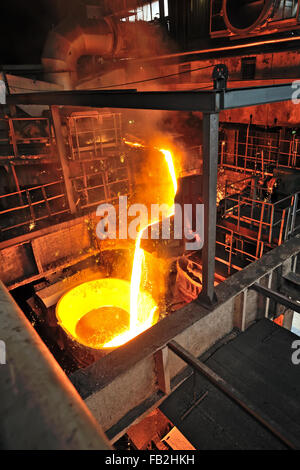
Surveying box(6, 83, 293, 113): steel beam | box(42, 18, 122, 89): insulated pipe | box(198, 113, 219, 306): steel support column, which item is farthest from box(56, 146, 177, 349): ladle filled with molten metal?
box(42, 18, 122, 89): insulated pipe

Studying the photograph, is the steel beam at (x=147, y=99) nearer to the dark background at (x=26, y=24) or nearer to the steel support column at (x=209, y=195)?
the steel support column at (x=209, y=195)

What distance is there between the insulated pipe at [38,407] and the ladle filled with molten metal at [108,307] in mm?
7351

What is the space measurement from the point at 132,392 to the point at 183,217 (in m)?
4.53

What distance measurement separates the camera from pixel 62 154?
8.48 meters

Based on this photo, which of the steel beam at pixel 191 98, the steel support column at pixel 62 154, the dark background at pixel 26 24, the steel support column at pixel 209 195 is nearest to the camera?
the steel beam at pixel 191 98

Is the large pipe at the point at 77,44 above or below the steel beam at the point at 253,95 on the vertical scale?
above

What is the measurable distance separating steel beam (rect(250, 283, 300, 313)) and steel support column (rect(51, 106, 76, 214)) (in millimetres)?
5966

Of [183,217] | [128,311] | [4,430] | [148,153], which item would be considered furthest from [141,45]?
[4,430]

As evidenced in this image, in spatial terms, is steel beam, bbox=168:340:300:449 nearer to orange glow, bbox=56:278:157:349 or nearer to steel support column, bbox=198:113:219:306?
steel support column, bbox=198:113:219:306

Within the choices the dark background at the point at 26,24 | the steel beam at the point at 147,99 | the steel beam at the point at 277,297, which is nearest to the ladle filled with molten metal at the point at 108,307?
the steel beam at the point at 277,297

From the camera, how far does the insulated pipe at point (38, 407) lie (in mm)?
889

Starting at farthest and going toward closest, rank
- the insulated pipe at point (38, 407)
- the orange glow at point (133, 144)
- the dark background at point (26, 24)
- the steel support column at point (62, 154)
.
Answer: the dark background at point (26, 24) → the orange glow at point (133, 144) → the steel support column at point (62, 154) → the insulated pipe at point (38, 407)

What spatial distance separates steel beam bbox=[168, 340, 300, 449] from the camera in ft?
8.13

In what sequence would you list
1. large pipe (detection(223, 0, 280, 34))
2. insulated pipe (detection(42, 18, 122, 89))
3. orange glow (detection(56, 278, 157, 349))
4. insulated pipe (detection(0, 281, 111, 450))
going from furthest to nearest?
1. insulated pipe (detection(42, 18, 122, 89))
2. large pipe (detection(223, 0, 280, 34))
3. orange glow (detection(56, 278, 157, 349))
4. insulated pipe (detection(0, 281, 111, 450))
